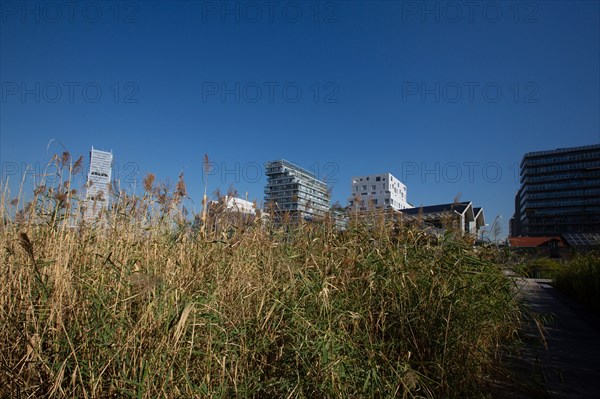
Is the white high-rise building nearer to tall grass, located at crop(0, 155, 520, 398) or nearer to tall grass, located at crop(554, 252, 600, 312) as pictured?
tall grass, located at crop(0, 155, 520, 398)

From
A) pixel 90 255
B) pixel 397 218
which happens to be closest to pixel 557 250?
pixel 397 218

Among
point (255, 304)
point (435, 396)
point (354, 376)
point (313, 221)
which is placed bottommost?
point (435, 396)

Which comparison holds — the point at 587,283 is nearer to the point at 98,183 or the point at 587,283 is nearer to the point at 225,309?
the point at 225,309

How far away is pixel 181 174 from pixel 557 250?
49020 mm

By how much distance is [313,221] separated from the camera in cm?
Result: 354

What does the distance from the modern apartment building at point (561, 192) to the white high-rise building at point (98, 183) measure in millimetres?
90092

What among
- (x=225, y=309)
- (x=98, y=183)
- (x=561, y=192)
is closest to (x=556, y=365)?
(x=225, y=309)

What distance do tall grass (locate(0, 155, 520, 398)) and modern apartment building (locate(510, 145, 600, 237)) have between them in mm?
89128

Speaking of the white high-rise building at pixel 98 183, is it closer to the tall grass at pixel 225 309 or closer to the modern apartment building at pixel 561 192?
the tall grass at pixel 225 309

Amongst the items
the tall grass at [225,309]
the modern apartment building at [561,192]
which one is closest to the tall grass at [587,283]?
the tall grass at [225,309]

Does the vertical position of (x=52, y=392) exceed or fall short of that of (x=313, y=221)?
it falls short

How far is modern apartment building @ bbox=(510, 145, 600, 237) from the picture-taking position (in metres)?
77.6

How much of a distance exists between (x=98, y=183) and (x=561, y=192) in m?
106

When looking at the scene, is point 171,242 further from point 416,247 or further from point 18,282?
point 416,247
